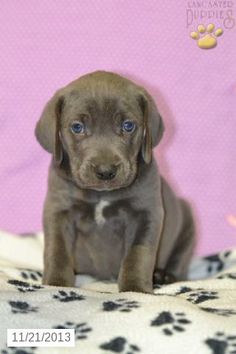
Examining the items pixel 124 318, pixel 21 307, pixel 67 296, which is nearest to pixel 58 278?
pixel 67 296

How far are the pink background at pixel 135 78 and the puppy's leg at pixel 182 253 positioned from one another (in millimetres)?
323

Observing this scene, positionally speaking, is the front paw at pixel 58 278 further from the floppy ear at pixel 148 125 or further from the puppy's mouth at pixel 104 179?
the floppy ear at pixel 148 125

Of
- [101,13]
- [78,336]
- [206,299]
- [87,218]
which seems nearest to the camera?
[78,336]

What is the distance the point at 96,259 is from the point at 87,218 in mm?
271

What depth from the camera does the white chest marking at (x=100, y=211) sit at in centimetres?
310

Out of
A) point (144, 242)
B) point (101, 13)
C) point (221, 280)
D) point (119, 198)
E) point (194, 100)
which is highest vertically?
point (101, 13)

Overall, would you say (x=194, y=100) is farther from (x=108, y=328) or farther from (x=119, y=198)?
(x=108, y=328)

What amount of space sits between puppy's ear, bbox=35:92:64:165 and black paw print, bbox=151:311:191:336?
948mm

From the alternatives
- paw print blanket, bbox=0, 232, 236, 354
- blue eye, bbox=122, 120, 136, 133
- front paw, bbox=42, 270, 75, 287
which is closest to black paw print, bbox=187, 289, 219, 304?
paw print blanket, bbox=0, 232, 236, 354

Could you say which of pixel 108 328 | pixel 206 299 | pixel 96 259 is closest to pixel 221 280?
pixel 206 299

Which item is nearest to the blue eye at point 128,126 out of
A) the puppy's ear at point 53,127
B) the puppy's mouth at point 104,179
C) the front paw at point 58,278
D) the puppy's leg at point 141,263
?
the puppy's mouth at point 104,179

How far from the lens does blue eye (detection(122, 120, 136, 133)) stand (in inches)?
119

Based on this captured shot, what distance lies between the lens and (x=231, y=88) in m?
4.10

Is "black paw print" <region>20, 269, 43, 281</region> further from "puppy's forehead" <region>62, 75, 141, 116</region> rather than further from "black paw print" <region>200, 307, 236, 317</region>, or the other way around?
"black paw print" <region>200, 307, 236, 317</region>
